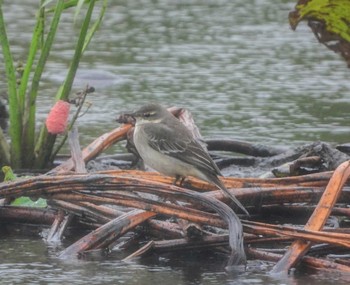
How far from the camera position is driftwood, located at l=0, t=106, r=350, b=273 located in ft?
17.2

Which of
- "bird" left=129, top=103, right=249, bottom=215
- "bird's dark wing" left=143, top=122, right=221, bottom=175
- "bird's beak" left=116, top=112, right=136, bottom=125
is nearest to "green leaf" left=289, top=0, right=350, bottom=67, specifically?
"bird's beak" left=116, top=112, right=136, bottom=125

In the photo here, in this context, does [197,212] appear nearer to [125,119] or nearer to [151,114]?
[151,114]

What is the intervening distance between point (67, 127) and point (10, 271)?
1.84 m

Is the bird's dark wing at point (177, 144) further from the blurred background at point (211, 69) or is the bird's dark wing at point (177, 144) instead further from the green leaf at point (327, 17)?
the blurred background at point (211, 69)

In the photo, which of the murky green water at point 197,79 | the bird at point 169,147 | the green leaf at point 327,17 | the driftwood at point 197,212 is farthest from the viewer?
the green leaf at point 327,17

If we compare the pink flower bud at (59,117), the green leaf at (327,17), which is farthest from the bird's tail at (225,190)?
the green leaf at (327,17)

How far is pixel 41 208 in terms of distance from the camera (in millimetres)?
6137

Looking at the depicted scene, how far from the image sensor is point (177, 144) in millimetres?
6414

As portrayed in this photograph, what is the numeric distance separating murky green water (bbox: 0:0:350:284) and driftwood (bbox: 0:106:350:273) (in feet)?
0.41

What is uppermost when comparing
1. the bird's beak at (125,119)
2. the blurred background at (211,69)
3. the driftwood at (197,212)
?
the driftwood at (197,212)

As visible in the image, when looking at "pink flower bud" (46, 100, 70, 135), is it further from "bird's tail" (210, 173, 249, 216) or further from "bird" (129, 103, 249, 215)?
"bird's tail" (210, 173, 249, 216)

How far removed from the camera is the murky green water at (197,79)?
215 inches

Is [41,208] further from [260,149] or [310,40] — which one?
[310,40]

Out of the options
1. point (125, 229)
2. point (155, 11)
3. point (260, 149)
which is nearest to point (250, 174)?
point (260, 149)
